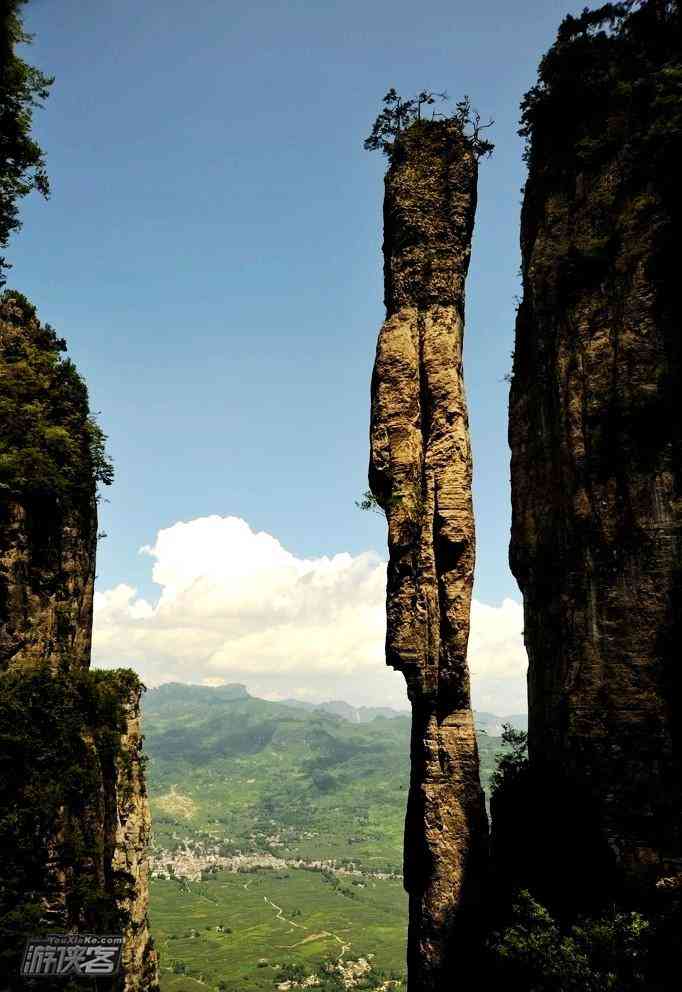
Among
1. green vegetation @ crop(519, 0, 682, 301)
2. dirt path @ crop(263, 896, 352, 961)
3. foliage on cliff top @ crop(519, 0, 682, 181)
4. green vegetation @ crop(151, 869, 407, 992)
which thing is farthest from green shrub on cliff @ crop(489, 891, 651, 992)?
dirt path @ crop(263, 896, 352, 961)

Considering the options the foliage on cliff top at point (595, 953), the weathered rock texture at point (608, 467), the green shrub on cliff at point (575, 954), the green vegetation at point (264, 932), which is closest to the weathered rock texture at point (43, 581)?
the green shrub on cliff at point (575, 954)

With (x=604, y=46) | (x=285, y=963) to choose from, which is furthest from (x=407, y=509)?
(x=285, y=963)

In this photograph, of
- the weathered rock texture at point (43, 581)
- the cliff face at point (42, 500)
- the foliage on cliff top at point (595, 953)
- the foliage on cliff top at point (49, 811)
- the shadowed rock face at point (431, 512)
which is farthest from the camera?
the cliff face at point (42, 500)

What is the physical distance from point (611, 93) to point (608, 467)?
51.4 ft

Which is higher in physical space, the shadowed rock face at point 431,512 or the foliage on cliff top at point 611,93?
the foliage on cliff top at point 611,93

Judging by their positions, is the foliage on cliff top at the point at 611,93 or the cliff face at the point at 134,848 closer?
the foliage on cliff top at the point at 611,93

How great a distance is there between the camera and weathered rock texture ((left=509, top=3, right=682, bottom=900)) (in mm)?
18953

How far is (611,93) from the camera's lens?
24469mm

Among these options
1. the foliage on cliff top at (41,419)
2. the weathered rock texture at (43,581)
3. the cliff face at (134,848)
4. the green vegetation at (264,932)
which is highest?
the foliage on cliff top at (41,419)

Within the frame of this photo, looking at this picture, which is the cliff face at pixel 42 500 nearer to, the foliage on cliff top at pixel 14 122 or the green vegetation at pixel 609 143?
the foliage on cliff top at pixel 14 122

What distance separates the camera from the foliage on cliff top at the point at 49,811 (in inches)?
809

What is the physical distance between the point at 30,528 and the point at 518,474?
2272 cm

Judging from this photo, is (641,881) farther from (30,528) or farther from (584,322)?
(30,528)

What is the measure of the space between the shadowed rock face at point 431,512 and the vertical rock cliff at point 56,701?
42.3ft
